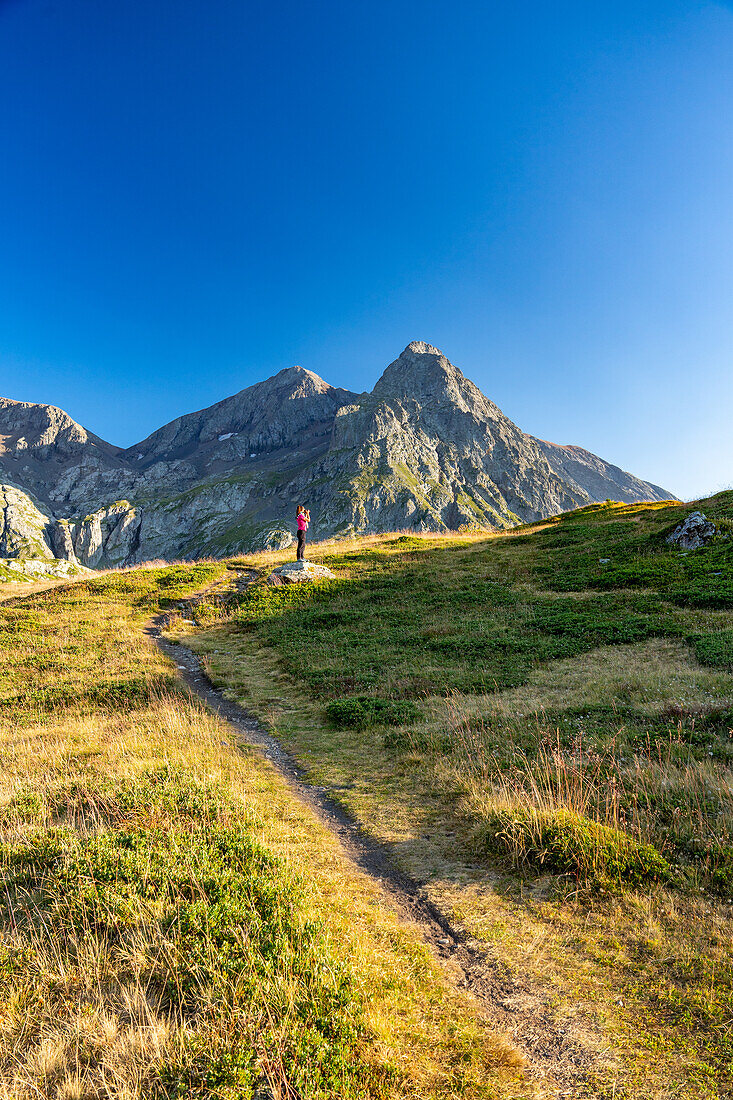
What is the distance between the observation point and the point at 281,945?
4469 mm

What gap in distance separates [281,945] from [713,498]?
138 feet

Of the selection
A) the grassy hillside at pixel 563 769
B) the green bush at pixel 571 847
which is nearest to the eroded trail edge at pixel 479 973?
the grassy hillside at pixel 563 769

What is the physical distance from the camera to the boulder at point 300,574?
99.9ft

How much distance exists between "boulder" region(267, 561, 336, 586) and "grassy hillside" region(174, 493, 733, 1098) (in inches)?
234

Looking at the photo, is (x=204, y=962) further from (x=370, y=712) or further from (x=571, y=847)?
(x=370, y=712)

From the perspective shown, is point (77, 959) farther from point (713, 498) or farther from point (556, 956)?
point (713, 498)

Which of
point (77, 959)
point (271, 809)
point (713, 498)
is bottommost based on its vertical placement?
point (271, 809)

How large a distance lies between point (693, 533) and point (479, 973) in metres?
29.1

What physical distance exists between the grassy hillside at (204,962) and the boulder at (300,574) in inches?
845

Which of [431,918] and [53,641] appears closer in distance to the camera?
[431,918]

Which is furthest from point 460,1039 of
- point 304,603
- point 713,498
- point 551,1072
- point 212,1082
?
point 713,498

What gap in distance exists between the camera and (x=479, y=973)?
482 cm

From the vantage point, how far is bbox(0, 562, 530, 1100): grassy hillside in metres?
3.52

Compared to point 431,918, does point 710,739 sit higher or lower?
higher
